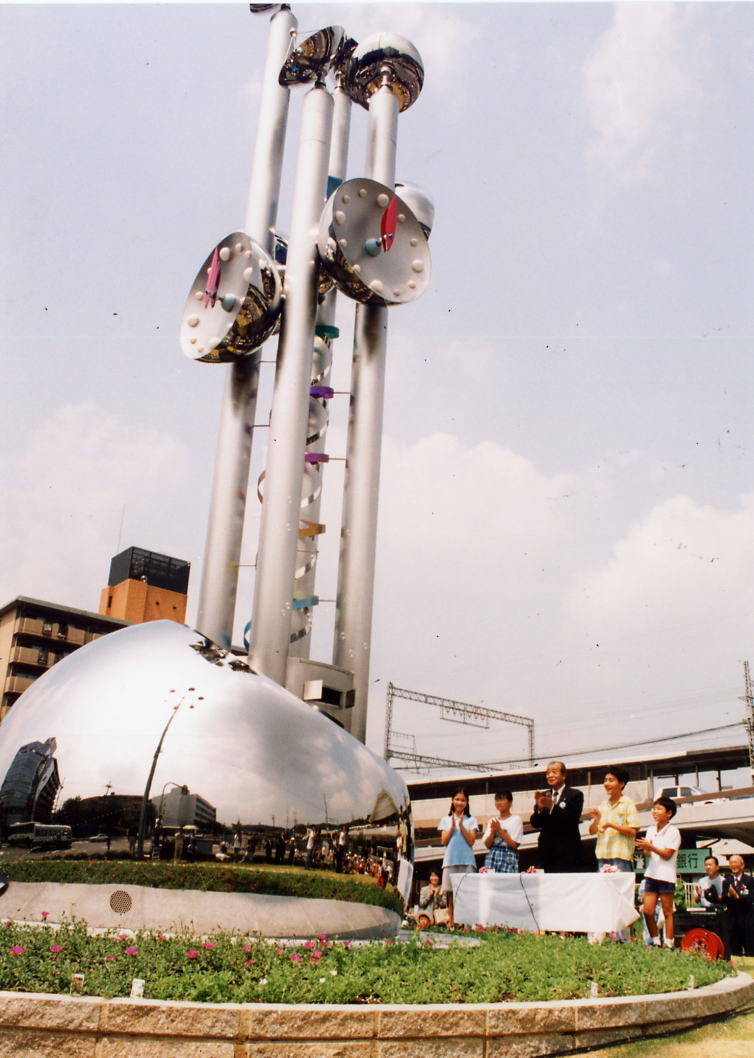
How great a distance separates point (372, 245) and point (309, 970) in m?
8.94

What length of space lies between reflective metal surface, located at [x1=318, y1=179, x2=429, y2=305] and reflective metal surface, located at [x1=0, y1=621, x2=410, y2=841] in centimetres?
533

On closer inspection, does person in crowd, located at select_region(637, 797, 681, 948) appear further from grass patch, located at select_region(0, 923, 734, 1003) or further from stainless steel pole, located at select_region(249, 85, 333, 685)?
stainless steel pole, located at select_region(249, 85, 333, 685)

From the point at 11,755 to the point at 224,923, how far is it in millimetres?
2380

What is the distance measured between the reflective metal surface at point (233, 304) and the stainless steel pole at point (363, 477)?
55.8 inches

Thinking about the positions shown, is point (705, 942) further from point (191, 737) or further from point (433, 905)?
point (433, 905)

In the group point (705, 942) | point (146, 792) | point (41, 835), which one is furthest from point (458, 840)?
point (41, 835)

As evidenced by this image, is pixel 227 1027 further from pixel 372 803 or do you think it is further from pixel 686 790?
pixel 686 790

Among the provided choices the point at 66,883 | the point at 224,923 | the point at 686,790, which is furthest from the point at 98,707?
the point at 686,790

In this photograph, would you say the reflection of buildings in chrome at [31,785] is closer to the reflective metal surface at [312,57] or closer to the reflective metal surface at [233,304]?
the reflective metal surface at [233,304]

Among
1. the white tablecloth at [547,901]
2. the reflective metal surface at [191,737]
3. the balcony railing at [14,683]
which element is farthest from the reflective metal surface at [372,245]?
the balcony railing at [14,683]

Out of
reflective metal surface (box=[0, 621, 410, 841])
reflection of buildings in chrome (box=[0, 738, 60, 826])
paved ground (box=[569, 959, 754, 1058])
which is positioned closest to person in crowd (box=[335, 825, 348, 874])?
reflective metal surface (box=[0, 621, 410, 841])

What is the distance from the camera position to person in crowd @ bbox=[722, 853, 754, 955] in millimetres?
13609

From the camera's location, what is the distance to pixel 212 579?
1181 cm

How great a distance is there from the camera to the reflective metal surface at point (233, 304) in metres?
12.0
